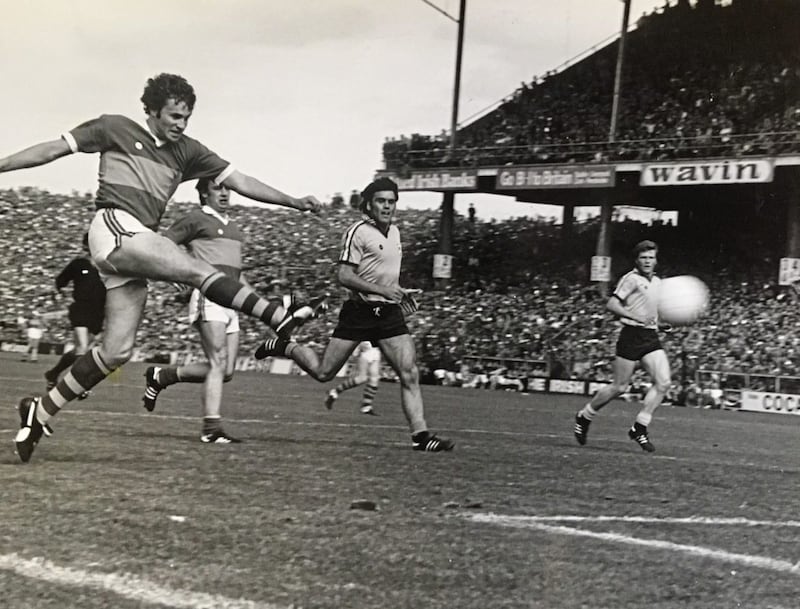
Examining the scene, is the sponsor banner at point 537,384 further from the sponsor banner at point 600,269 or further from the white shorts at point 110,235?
the white shorts at point 110,235

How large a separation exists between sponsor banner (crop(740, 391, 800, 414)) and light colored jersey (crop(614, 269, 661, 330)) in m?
11.9

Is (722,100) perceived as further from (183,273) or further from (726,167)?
(183,273)

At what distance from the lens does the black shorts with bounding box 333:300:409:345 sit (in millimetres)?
6762

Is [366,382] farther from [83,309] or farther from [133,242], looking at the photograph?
[133,242]

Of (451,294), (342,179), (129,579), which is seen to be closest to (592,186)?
(451,294)

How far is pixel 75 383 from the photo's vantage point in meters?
5.11

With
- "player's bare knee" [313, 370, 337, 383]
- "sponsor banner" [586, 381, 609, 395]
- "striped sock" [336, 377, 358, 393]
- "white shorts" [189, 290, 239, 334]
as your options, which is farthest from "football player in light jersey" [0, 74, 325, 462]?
"sponsor banner" [586, 381, 609, 395]

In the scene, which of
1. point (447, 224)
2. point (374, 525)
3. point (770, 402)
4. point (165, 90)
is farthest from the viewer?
point (447, 224)

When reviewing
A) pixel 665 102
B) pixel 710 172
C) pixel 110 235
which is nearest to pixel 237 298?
pixel 110 235

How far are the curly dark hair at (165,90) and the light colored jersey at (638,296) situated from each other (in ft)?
14.8

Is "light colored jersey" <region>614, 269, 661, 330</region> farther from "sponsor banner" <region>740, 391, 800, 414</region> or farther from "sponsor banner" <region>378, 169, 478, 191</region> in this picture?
"sponsor banner" <region>378, 169, 478, 191</region>

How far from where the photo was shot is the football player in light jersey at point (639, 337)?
8.69 metres

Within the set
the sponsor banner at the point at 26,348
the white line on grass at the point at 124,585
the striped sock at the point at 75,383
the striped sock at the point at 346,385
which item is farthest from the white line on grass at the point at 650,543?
the sponsor banner at the point at 26,348

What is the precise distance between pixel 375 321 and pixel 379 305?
10 centimetres
